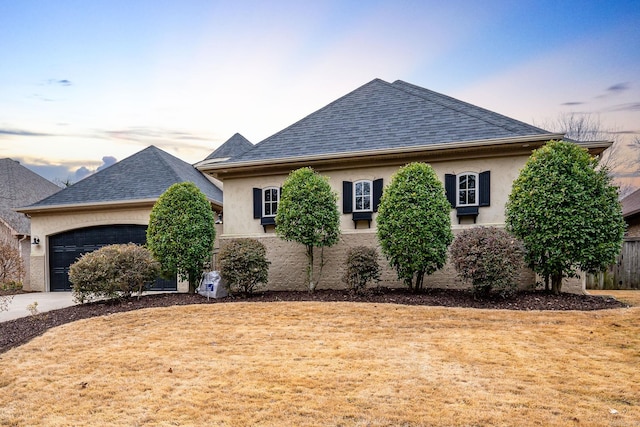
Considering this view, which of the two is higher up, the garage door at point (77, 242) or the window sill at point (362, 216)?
the window sill at point (362, 216)

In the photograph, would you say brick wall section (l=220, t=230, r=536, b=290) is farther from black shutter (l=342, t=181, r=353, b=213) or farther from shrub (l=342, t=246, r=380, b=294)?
shrub (l=342, t=246, r=380, b=294)

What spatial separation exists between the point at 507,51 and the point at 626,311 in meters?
9.29

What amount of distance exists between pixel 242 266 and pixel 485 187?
672 cm

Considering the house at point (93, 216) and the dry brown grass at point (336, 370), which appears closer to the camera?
the dry brown grass at point (336, 370)

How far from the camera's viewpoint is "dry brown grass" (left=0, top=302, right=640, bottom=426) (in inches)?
141

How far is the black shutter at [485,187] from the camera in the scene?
10320 mm

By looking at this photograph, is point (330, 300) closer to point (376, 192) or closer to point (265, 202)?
point (376, 192)

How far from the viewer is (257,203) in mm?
12141

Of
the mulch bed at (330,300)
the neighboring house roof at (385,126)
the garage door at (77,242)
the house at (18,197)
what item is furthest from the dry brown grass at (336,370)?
the house at (18,197)

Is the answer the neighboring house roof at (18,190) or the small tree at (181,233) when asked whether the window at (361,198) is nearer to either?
the small tree at (181,233)

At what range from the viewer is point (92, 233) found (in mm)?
14641

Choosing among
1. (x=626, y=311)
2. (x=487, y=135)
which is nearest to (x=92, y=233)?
(x=487, y=135)

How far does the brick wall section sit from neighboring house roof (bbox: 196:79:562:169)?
2531 millimetres

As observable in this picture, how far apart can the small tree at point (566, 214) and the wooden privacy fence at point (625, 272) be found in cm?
595
